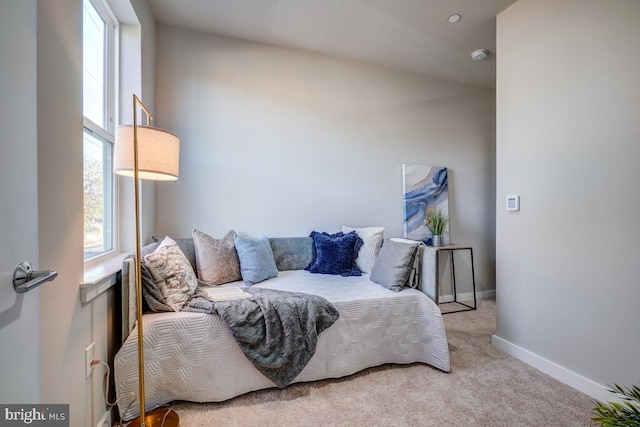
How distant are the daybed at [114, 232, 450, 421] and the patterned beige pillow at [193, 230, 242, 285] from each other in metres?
0.09

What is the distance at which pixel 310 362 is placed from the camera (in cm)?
179

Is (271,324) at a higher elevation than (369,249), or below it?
below

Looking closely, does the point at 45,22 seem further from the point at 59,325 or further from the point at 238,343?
the point at 238,343

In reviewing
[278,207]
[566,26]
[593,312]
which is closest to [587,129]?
[566,26]

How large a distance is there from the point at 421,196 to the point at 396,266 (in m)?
1.45

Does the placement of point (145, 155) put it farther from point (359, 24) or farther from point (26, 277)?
point (359, 24)

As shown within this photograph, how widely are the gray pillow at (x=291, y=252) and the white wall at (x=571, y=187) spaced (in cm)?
171

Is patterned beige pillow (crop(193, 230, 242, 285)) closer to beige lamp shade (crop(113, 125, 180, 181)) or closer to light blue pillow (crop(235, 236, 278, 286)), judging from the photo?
light blue pillow (crop(235, 236, 278, 286))

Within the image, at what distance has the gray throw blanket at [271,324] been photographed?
165 cm

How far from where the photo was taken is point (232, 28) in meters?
2.56

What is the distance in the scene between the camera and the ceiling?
225 cm

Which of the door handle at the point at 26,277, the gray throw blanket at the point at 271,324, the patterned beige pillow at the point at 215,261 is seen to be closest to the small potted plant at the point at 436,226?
the gray throw blanket at the point at 271,324

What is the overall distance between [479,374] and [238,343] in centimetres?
164

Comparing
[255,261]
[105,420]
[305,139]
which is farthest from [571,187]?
[105,420]
